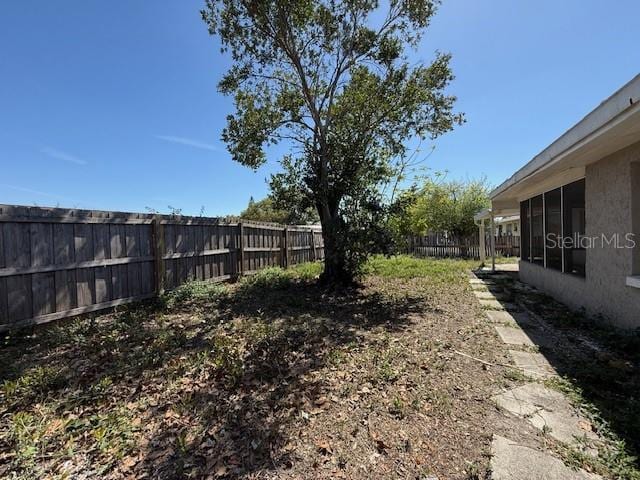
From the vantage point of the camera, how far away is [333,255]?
287 inches

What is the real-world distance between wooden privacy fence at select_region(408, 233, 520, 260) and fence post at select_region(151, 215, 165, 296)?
42.4 feet

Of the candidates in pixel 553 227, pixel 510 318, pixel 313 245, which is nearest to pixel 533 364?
pixel 510 318

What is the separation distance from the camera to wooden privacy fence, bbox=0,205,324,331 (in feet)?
12.8

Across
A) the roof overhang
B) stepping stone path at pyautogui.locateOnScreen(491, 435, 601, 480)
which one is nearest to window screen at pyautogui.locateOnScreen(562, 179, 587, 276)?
the roof overhang

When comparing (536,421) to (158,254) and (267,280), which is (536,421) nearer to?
(158,254)

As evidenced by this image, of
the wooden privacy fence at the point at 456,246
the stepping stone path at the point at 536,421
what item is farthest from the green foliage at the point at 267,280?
the wooden privacy fence at the point at 456,246

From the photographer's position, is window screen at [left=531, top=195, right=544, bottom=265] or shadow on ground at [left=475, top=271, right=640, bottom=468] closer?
shadow on ground at [left=475, top=271, right=640, bottom=468]

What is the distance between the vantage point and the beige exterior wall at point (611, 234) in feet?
12.9

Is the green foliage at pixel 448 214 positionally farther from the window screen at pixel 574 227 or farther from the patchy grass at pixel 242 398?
the patchy grass at pixel 242 398

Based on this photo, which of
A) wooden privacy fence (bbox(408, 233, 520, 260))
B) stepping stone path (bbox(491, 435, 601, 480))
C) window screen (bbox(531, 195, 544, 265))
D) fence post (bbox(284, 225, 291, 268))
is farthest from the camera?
wooden privacy fence (bbox(408, 233, 520, 260))

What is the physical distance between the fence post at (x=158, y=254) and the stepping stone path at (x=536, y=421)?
18.2ft

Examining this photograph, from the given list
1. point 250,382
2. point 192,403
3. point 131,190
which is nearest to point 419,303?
point 250,382

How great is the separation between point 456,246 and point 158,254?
598 inches

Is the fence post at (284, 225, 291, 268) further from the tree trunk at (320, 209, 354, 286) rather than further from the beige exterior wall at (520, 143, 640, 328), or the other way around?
the beige exterior wall at (520, 143, 640, 328)
